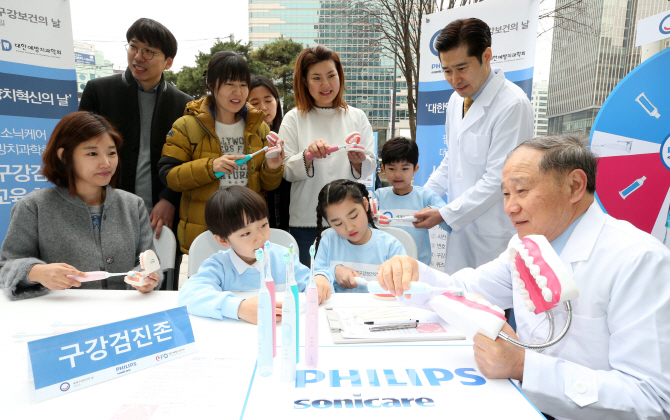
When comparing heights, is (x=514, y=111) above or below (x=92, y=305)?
above

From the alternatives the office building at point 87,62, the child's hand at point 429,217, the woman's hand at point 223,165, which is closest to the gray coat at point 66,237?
the woman's hand at point 223,165

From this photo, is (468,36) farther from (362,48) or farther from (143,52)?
(362,48)

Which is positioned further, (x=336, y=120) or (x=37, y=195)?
A: (x=336, y=120)

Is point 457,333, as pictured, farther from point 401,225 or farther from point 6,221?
point 6,221

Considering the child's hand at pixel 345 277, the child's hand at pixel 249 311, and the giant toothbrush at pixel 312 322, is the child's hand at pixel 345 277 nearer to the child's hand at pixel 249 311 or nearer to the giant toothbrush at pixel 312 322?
the child's hand at pixel 249 311

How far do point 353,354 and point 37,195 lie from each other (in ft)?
5.16

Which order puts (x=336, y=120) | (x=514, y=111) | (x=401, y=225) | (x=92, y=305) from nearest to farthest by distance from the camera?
(x=92, y=305), (x=514, y=111), (x=336, y=120), (x=401, y=225)

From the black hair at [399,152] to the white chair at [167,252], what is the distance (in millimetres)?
1646

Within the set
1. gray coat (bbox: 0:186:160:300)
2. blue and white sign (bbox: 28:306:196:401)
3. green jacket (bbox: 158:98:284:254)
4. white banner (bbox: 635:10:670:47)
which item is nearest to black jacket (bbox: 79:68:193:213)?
green jacket (bbox: 158:98:284:254)

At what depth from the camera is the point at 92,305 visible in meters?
1.48

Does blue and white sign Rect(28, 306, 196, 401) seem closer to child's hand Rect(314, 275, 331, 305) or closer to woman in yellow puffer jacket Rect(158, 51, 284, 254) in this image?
child's hand Rect(314, 275, 331, 305)

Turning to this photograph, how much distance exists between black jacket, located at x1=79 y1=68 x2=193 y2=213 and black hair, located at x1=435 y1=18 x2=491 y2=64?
172cm

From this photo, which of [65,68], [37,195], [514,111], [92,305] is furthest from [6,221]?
[514,111]

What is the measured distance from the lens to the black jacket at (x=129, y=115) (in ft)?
8.18
